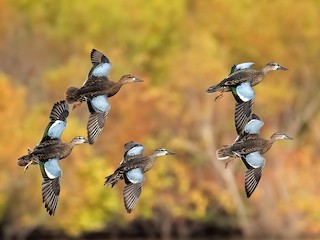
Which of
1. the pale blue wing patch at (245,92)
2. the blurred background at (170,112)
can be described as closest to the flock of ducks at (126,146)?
the pale blue wing patch at (245,92)

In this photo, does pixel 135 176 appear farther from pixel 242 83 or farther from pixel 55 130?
pixel 242 83

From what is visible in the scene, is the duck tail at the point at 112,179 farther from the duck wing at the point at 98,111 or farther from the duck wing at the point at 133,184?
the duck wing at the point at 98,111

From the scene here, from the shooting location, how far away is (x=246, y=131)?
13.2 m

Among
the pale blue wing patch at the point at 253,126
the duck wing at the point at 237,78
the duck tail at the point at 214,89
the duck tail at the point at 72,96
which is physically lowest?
the pale blue wing patch at the point at 253,126

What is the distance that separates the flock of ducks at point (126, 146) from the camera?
12.8 meters

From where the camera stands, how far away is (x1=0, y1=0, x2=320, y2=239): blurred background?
4675 cm

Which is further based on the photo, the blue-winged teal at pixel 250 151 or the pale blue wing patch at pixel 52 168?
the blue-winged teal at pixel 250 151

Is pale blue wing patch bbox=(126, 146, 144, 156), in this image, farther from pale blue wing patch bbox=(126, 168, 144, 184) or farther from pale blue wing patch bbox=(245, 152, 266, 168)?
pale blue wing patch bbox=(245, 152, 266, 168)

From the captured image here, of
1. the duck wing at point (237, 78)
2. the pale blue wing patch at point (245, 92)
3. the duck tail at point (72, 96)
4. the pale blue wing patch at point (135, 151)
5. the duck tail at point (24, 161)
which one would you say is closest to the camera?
the duck tail at point (24, 161)

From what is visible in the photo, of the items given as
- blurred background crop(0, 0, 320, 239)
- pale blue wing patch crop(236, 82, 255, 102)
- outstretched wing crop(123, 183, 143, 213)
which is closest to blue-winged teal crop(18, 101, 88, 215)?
outstretched wing crop(123, 183, 143, 213)

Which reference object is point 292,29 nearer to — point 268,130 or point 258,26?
point 258,26

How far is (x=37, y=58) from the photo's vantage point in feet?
174

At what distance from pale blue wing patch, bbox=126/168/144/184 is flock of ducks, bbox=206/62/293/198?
79 centimetres

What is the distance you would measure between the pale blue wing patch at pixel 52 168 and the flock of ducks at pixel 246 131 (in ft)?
5.20
